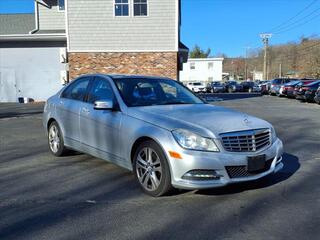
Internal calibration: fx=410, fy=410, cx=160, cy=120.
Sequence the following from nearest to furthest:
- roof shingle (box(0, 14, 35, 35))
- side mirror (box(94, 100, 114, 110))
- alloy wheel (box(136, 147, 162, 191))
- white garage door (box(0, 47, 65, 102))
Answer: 1. alloy wheel (box(136, 147, 162, 191))
2. side mirror (box(94, 100, 114, 110))
3. white garage door (box(0, 47, 65, 102))
4. roof shingle (box(0, 14, 35, 35))

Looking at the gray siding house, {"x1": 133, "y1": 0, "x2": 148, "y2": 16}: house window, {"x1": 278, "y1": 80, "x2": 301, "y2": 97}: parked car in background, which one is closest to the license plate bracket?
the gray siding house

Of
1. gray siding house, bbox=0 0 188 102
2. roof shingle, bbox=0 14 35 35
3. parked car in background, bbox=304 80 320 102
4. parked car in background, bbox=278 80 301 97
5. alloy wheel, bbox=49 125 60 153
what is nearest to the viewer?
alloy wheel, bbox=49 125 60 153

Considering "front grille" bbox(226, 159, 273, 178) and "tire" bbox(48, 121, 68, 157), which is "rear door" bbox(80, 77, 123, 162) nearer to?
"tire" bbox(48, 121, 68, 157)

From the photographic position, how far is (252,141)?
17.1ft

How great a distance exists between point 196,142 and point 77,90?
10.3 feet

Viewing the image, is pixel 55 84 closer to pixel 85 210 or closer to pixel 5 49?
pixel 5 49

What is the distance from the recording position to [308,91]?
26.6m

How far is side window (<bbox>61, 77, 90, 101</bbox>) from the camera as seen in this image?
707 centimetres

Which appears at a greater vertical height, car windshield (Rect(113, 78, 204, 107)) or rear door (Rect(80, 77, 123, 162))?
car windshield (Rect(113, 78, 204, 107))

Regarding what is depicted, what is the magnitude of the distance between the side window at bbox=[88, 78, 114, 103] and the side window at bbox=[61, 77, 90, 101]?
0.27 meters

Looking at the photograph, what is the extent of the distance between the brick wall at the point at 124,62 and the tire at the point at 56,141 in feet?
45.1

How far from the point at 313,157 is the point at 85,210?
483 centimetres

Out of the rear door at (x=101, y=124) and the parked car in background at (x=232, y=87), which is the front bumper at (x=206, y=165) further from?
the parked car in background at (x=232, y=87)

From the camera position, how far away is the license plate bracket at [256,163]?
16.8 ft
